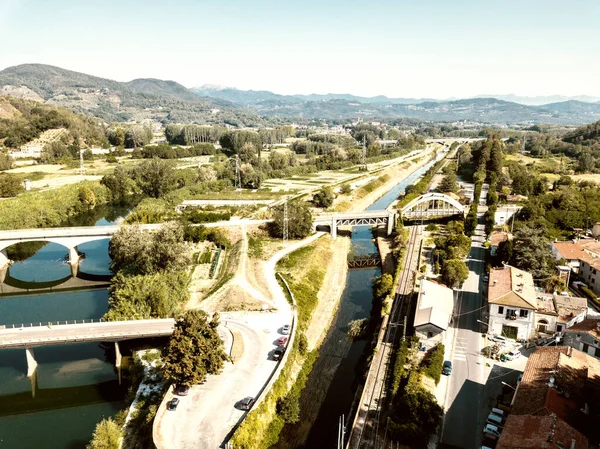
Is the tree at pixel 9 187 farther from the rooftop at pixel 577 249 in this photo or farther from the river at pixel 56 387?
the rooftop at pixel 577 249

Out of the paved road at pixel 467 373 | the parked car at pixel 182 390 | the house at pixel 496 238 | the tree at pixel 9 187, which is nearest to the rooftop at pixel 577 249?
the house at pixel 496 238

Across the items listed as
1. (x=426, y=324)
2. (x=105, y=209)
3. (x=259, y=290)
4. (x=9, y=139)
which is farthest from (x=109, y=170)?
(x=426, y=324)

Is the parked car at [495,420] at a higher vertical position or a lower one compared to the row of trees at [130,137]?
lower

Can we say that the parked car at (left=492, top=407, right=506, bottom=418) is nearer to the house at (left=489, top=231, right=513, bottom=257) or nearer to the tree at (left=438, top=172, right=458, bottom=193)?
the house at (left=489, top=231, right=513, bottom=257)

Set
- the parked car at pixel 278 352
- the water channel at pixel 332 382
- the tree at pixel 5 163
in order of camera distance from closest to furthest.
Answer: the water channel at pixel 332 382, the parked car at pixel 278 352, the tree at pixel 5 163

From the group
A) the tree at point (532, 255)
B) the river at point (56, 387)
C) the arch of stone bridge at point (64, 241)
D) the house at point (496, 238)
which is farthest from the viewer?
the arch of stone bridge at point (64, 241)
